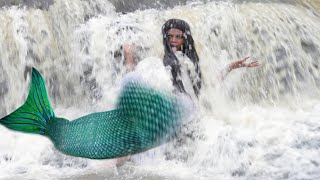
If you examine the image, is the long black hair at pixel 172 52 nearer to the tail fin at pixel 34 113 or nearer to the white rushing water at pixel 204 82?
the white rushing water at pixel 204 82

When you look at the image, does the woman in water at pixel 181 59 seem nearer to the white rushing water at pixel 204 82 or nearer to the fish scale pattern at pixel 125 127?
the white rushing water at pixel 204 82

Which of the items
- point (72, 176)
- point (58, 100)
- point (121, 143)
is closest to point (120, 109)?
point (121, 143)

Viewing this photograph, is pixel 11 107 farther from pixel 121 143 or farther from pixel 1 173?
pixel 121 143

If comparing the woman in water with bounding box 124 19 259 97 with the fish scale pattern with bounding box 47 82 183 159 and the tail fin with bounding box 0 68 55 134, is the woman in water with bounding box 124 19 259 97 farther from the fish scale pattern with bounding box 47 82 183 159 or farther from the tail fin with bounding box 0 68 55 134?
the tail fin with bounding box 0 68 55 134

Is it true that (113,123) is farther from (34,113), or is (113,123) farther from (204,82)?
(204,82)

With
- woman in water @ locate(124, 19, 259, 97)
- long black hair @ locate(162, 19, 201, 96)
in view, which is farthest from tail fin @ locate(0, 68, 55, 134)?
long black hair @ locate(162, 19, 201, 96)

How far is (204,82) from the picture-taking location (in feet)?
18.7

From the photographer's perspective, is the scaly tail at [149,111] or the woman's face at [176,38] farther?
the woman's face at [176,38]

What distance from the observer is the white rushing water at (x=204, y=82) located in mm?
4441

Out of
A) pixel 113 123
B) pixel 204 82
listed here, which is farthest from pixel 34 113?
pixel 204 82

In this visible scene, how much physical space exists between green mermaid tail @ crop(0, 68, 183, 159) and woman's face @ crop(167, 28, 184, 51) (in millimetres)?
804

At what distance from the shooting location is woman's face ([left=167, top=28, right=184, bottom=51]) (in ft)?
14.3

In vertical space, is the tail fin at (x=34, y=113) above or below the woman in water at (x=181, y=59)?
below

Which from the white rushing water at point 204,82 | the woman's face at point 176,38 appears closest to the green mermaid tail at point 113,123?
the white rushing water at point 204,82
